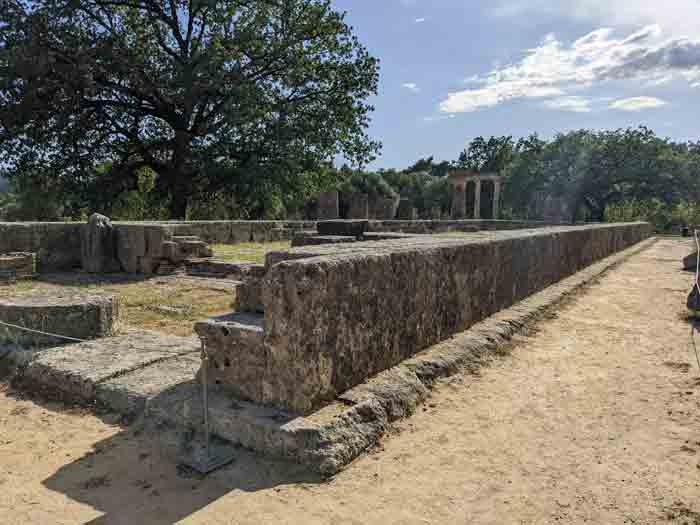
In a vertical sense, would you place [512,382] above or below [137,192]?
below

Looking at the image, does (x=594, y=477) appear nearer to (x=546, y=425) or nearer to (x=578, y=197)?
(x=546, y=425)

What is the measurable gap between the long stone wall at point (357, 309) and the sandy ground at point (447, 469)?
0.43 metres

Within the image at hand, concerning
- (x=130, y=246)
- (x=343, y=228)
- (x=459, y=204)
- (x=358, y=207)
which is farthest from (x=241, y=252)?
(x=459, y=204)

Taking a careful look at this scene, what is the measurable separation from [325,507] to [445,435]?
938 millimetres

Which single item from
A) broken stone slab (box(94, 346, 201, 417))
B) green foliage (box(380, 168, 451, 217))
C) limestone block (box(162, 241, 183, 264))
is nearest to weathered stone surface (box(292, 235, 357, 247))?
limestone block (box(162, 241, 183, 264))

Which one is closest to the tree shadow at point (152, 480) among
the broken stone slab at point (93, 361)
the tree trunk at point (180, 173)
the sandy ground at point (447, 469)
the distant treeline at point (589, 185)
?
the sandy ground at point (447, 469)

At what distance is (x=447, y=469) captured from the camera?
2.44 m

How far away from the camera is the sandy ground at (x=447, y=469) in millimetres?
2098

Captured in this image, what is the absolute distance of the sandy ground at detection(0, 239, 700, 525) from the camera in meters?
Result: 2.10

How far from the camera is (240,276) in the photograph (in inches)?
333

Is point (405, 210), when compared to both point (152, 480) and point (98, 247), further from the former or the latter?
point (152, 480)

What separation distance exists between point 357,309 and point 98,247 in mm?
7305

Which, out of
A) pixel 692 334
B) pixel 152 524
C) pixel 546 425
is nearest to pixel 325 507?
pixel 152 524

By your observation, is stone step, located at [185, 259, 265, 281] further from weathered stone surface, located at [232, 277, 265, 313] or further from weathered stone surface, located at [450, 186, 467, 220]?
weathered stone surface, located at [450, 186, 467, 220]
